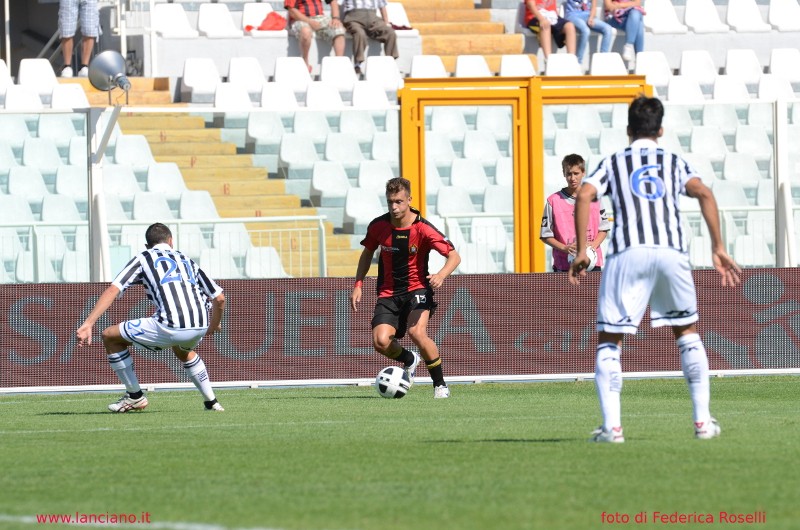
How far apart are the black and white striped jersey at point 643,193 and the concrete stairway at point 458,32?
1459cm

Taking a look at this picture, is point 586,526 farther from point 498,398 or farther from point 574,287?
point 574,287

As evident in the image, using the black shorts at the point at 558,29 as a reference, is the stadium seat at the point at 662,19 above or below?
above

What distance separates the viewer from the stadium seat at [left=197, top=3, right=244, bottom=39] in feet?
72.2

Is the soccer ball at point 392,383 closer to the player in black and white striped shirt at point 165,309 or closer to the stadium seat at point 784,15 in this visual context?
the player in black and white striped shirt at point 165,309

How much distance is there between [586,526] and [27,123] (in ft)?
38.8

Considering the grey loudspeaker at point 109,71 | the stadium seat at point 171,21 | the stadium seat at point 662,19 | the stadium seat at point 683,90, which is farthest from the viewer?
the stadium seat at point 662,19

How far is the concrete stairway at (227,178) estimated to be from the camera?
52.9ft

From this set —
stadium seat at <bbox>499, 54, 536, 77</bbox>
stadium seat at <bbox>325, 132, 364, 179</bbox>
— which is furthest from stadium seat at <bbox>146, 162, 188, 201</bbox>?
stadium seat at <bbox>499, 54, 536, 77</bbox>

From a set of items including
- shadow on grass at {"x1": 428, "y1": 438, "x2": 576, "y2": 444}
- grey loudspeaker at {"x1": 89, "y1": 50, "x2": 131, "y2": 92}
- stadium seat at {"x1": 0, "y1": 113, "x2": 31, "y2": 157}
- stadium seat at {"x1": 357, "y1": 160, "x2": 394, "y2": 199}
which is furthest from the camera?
stadium seat at {"x1": 357, "y1": 160, "x2": 394, "y2": 199}

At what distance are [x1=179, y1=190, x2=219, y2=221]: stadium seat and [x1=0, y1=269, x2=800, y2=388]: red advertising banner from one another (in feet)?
5.18

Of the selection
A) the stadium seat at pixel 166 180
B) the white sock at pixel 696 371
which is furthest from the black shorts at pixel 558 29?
the white sock at pixel 696 371

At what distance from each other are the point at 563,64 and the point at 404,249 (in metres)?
9.35

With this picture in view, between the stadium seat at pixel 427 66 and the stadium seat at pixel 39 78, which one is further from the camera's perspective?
the stadium seat at pixel 427 66

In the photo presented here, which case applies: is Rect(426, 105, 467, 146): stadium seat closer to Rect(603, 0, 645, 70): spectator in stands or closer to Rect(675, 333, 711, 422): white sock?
Rect(603, 0, 645, 70): spectator in stands
